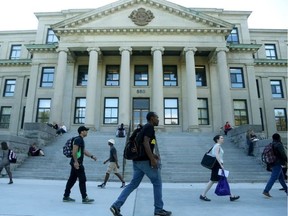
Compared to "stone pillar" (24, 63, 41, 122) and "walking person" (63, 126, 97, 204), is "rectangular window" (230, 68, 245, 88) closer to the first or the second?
"stone pillar" (24, 63, 41, 122)

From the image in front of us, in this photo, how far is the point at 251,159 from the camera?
14414 millimetres

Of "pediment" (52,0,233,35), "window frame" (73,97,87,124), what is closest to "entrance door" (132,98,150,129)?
"window frame" (73,97,87,124)

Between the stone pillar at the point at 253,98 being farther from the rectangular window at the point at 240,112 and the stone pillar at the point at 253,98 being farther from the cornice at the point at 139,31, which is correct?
the cornice at the point at 139,31

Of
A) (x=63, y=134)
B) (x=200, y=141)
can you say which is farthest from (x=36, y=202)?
(x=63, y=134)

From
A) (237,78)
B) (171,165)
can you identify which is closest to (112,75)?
(237,78)

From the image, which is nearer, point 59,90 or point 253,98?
point 59,90

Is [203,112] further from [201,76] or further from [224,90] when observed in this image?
[201,76]

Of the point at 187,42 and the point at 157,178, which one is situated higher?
the point at 187,42

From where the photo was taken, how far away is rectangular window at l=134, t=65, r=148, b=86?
29.6 metres

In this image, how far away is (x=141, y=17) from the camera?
1096 inches

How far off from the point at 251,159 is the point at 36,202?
1235 centimetres

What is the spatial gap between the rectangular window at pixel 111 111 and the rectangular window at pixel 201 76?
1013 cm

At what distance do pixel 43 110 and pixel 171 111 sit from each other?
15.1 m

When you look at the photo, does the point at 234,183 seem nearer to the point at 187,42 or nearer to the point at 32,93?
the point at 187,42
